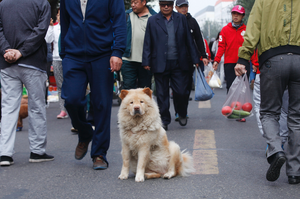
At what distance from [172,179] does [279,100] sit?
126cm

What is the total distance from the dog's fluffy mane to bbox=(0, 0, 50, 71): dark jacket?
153 cm

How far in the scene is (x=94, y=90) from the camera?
14.5ft

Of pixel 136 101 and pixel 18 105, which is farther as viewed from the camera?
pixel 18 105

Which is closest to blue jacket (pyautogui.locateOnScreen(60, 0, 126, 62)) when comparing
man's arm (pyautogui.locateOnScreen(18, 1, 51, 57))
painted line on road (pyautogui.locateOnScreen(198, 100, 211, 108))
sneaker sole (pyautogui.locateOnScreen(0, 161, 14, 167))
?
man's arm (pyautogui.locateOnScreen(18, 1, 51, 57))

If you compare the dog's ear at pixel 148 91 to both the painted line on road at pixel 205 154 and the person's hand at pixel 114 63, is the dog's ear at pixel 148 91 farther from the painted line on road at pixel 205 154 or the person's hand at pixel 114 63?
the painted line on road at pixel 205 154

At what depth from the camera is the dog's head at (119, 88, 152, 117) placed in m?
3.83

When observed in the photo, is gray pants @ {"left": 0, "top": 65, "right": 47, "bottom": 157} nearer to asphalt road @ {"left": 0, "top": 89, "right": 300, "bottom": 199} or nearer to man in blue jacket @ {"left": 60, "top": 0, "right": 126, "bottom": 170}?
asphalt road @ {"left": 0, "top": 89, "right": 300, "bottom": 199}

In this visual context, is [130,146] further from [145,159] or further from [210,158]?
[210,158]

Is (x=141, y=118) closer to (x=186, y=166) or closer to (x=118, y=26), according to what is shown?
(x=186, y=166)

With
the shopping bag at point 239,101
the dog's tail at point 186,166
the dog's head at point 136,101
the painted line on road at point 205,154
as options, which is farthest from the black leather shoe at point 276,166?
the shopping bag at point 239,101

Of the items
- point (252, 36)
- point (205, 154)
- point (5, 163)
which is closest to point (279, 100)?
point (252, 36)

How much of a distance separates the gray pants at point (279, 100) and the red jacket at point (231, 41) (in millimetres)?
3826

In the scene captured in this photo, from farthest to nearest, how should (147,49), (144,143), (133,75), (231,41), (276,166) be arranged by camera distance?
(231,41), (133,75), (147,49), (144,143), (276,166)

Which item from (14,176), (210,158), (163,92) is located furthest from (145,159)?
(163,92)
